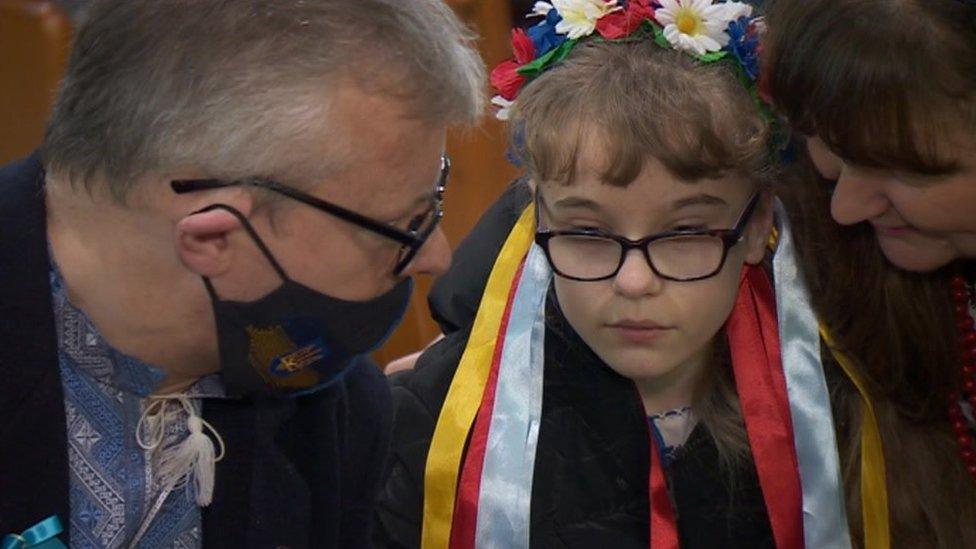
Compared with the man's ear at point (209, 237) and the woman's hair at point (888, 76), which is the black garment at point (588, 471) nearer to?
the woman's hair at point (888, 76)

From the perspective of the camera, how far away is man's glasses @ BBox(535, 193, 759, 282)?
187 cm

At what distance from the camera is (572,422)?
2.06 meters

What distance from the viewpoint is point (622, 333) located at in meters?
1.92

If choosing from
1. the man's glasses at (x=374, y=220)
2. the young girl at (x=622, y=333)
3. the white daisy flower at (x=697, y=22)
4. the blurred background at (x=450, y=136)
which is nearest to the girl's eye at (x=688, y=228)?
the young girl at (x=622, y=333)

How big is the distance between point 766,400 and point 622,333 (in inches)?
9.3

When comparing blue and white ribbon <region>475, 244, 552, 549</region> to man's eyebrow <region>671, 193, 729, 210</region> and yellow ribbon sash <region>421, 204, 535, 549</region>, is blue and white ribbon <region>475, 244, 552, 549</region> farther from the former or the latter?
man's eyebrow <region>671, 193, 729, 210</region>

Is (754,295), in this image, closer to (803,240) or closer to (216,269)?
(803,240)

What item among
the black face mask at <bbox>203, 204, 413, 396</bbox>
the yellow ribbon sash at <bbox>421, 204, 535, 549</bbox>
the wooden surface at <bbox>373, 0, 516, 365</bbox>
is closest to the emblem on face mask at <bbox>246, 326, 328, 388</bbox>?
the black face mask at <bbox>203, 204, 413, 396</bbox>

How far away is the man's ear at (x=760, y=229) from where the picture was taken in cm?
196

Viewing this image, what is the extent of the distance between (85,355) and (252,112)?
0.35 metres

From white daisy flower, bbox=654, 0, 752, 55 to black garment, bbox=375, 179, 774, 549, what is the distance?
43cm

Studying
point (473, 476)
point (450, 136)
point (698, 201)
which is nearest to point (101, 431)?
Result: point (473, 476)

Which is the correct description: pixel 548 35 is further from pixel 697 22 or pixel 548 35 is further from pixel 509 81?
pixel 697 22

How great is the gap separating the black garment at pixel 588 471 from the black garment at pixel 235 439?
0.13 m
